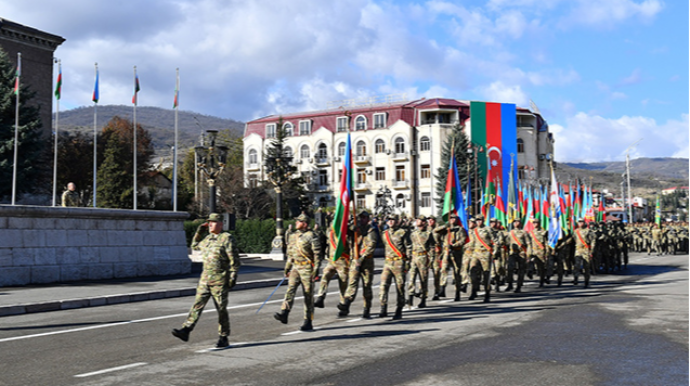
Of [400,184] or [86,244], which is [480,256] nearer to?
[86,244]

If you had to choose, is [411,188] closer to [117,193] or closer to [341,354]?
[117,193]

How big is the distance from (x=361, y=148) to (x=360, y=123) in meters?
2.84

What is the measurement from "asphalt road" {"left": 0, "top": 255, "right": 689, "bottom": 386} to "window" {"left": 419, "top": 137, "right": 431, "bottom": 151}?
194 feet

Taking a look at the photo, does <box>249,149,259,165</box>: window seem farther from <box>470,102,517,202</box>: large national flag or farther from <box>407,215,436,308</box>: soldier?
<box>407,215,436,308</box>: soldier

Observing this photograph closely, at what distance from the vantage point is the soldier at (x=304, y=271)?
33.1 ft

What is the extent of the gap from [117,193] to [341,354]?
45530mm

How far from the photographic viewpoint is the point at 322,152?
7662 centimetres

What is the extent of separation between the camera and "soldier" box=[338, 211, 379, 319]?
38.4ft

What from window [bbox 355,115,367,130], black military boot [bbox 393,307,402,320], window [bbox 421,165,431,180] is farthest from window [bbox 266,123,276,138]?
black military boot [bbox 393,307,402,320]

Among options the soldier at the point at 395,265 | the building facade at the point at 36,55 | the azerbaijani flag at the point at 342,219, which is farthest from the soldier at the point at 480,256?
the building facade at the point at 36,55

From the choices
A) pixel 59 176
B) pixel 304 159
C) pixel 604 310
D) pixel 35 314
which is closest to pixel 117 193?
pixel 59 176

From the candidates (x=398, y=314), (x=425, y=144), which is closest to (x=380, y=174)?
(x=425, y=144)

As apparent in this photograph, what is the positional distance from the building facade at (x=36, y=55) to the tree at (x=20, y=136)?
8664 millimetres

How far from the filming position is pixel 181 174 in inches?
3605
